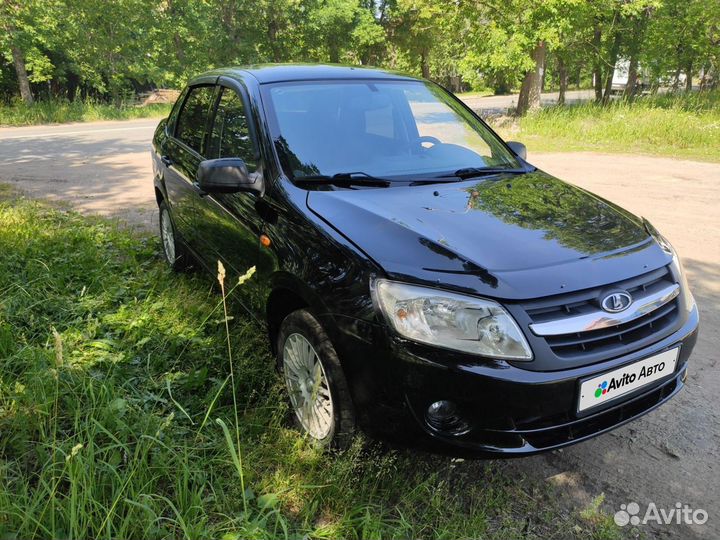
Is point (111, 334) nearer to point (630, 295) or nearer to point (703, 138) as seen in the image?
point (630, 295)

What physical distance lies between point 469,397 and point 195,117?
3111 millimetres

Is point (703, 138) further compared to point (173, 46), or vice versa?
point (173, 46)

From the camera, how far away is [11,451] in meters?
2.21

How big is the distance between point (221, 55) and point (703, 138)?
23422 mm

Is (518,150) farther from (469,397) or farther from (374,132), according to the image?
(469,397)

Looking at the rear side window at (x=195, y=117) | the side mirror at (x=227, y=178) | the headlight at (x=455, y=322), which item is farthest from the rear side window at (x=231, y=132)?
the headlight at (x=455, y=322)

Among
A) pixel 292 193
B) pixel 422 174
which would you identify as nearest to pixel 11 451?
pixel 292 193

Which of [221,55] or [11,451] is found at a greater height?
[221,55]

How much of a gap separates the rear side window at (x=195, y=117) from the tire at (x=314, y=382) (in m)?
1.82

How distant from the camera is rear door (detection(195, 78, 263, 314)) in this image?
286 cm

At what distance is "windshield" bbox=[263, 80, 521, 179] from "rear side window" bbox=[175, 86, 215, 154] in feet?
2.91

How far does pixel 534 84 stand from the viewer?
17.6 m

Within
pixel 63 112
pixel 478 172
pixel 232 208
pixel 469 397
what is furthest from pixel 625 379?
pixel 63 112

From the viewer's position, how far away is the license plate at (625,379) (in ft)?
6.56
